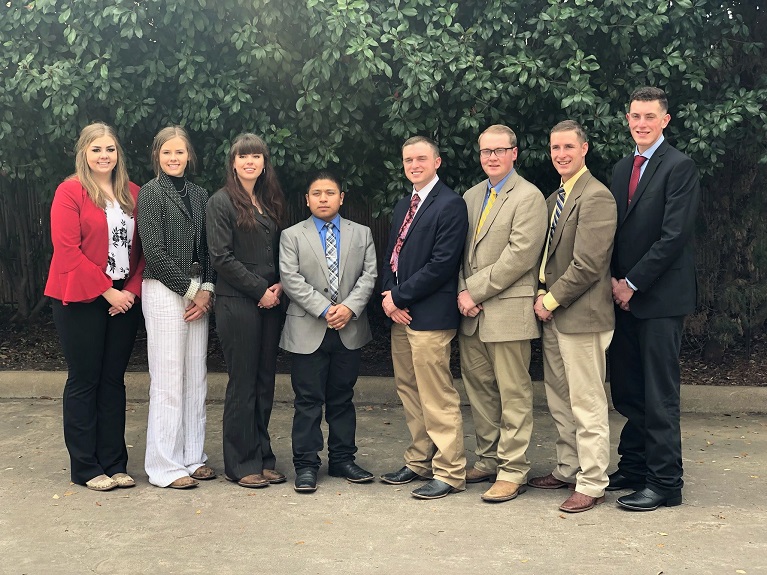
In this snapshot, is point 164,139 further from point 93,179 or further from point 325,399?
point 325,399

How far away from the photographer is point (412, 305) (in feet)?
17.5

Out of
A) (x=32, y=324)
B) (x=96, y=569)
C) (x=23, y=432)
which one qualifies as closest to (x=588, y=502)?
(x=96, y=569)

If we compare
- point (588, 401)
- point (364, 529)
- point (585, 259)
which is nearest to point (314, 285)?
point (364, 529)

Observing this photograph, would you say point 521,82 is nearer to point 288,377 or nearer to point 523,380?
point 523,380

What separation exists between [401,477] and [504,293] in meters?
1.33

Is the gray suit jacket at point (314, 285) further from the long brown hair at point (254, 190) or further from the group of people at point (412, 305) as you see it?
the long brown hair at point (254, 190)

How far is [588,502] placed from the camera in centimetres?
498

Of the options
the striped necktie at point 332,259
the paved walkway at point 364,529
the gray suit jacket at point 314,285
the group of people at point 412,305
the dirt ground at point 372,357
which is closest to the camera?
the paved walkway at point 364,529

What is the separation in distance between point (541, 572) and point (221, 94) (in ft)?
13.2

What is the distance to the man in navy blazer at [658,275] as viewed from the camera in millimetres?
4914

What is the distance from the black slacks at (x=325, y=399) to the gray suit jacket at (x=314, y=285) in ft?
0.25

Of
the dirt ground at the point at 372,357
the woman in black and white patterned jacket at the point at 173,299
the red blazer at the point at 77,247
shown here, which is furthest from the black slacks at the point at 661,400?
the red blazer at the point at 77,247

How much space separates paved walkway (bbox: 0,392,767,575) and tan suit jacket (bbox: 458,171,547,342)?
1.03m

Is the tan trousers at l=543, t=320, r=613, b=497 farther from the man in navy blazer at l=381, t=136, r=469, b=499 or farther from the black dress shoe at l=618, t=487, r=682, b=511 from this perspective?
the man in navy blazer at l=381, t=136, r=469, b=499
